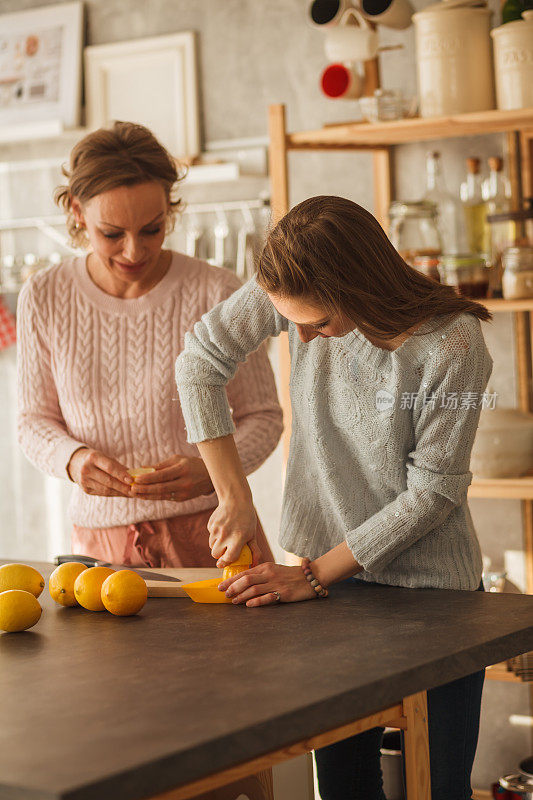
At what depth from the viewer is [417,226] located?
9.16 feet

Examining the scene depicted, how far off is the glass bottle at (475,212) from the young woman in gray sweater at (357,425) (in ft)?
4.21

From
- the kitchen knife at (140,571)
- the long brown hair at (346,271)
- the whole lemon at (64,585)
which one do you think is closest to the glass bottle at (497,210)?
the long brown hair at (346,271)

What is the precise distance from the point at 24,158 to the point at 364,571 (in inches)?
101

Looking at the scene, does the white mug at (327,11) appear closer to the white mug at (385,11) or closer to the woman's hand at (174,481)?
the white mug at (385,11)

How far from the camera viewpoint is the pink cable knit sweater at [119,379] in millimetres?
1991

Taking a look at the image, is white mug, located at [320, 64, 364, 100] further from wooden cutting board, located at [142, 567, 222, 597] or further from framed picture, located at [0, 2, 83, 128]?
wooden cutting board, located at [142, 567, 222, 597]

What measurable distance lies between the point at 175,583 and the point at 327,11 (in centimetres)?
171

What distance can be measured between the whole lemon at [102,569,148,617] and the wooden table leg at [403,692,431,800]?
419 millimetres

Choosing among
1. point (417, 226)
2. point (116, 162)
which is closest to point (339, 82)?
point (417, 226)

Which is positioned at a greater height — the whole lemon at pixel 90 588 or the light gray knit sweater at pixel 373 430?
the light gray knit sweater at pixel 373 430

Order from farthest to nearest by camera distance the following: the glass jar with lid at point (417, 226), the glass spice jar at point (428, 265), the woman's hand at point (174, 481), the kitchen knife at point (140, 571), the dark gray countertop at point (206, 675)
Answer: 1. the glass jar with lid at point (417, 226)
2. the glass spice jar at point (428, 265)
3. the woman's hand at point (174, 481)
4. the kitchen knife at point (140, 571)
5. the dark gray countertop at point (206, 675)

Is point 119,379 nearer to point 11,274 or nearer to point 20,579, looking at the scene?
point 20,579

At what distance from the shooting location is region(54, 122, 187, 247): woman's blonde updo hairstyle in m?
1.92

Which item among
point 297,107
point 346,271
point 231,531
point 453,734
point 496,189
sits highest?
point 297,107
